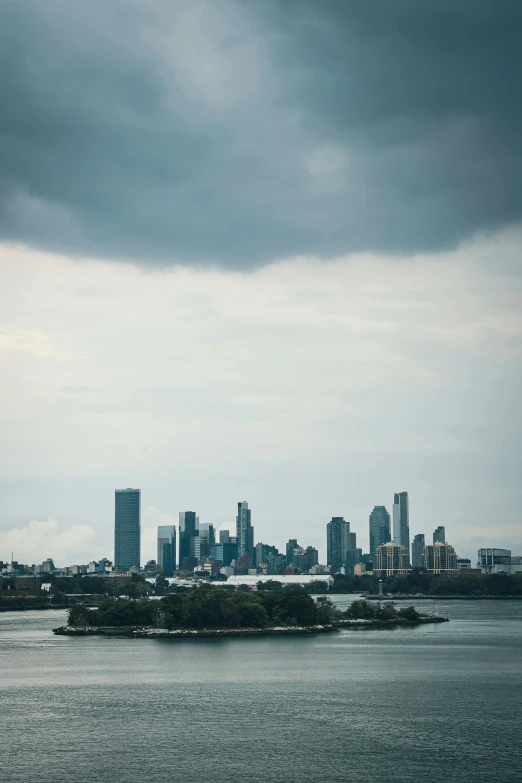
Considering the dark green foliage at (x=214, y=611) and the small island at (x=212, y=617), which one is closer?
the small island at (x=212, y=617)

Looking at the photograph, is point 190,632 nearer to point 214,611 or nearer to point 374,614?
point 214,611

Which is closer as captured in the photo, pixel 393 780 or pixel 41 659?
pixel 393 780

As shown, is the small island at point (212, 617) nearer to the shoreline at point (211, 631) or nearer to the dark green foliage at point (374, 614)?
the shoreline at point (211, 631)

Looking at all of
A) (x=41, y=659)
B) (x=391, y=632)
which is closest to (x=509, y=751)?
(x=41, y=659)

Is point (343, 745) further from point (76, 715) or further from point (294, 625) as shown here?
point (294, 625)

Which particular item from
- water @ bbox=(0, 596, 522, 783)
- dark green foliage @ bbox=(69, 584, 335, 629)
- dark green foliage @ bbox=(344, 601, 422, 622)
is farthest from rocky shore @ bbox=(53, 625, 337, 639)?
dark green foliage @ bbox=(344, 601, 422, 622)

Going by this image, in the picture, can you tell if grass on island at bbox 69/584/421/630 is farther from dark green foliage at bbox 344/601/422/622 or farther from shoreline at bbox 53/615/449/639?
dark green foliage at bbox 344/601/422/622

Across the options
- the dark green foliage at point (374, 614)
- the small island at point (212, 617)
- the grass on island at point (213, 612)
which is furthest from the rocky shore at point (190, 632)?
the dark green foliage at point (374, 614)
